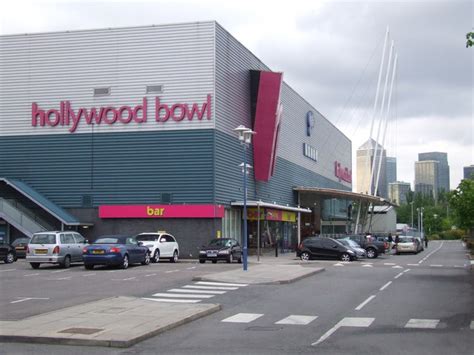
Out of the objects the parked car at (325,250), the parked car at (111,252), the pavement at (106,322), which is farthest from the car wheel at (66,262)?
the parked car at (325,250)

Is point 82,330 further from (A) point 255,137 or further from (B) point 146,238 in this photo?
(A) point 255,137

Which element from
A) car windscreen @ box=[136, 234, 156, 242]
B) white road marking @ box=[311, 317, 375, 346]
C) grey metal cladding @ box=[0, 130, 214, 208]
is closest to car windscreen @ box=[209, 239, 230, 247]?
car windscreen @ box=[136, 234, 156, 242]

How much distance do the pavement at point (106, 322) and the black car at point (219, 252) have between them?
17208mm

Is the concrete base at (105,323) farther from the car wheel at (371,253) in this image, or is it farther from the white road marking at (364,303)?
the car wheel at (371,253)

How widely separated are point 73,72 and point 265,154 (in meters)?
14.4

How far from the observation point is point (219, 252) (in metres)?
33.7

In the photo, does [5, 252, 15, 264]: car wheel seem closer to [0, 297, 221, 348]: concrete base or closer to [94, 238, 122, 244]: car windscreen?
[94, 238, 122, 244]: car windscreen

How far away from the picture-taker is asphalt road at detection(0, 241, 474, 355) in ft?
34.4

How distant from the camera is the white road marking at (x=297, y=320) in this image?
13.4m

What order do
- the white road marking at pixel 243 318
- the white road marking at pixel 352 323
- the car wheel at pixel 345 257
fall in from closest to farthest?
the white road marking at pixel 352 323 < the white road marking at pixel 243 318 < the car wheel at pixel 345 257

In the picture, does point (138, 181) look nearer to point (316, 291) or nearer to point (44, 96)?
point (44, 96)

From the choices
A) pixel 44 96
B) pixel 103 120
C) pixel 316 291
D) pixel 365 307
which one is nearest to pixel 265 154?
pixel 103 120

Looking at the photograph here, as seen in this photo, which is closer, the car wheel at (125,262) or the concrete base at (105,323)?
the concrete base at (105,323)

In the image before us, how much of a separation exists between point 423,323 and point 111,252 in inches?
650
